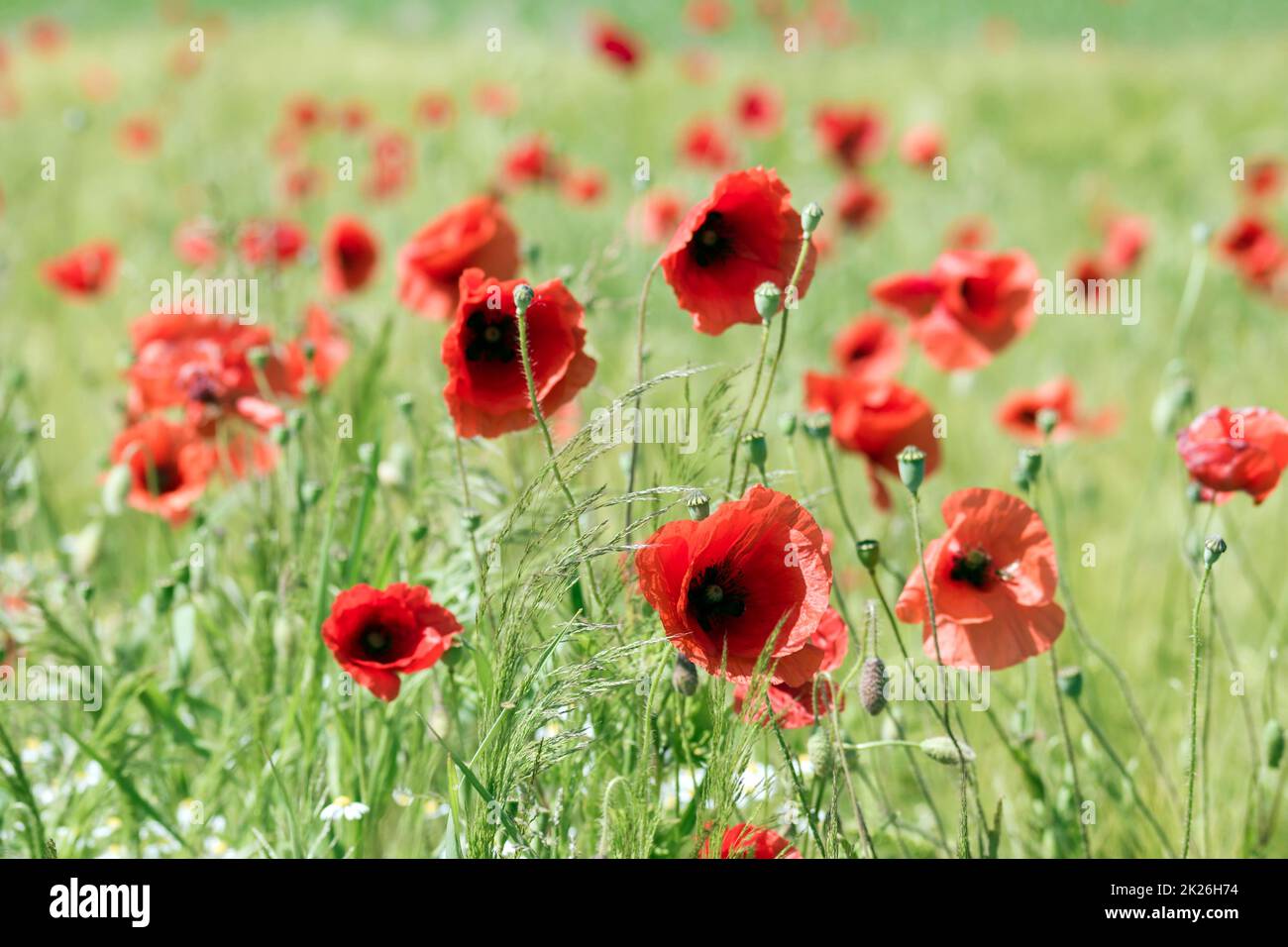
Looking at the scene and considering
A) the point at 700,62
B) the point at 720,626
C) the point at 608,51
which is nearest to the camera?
the point at 720,626

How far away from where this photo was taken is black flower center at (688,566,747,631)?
1104 millimetres

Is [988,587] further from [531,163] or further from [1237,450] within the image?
[531,163]

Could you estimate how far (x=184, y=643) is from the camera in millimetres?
1672

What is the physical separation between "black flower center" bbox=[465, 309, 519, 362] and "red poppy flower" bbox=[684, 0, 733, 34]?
12.7ft

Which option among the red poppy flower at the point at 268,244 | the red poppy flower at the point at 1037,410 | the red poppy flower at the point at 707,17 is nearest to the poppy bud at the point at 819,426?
the red poppy flower at the point at 1037,410

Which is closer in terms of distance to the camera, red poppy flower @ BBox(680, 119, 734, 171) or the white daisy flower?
the white daisy flower

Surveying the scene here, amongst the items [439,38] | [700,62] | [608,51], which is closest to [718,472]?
[608,51]

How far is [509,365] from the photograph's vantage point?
1279 millimetres

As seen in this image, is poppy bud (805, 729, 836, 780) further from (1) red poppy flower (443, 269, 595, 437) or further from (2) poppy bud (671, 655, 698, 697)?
(1) red poppy flower (443, 269, 595, 437)

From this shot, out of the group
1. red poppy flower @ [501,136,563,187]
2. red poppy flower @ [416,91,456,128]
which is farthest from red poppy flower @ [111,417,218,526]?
red poppy flower @ [416,91,456,128]

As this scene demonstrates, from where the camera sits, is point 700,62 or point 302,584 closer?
point 302,584

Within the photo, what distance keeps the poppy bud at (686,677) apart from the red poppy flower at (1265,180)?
10.2ft

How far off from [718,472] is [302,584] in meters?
0.49

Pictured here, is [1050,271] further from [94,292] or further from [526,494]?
[526,494]
